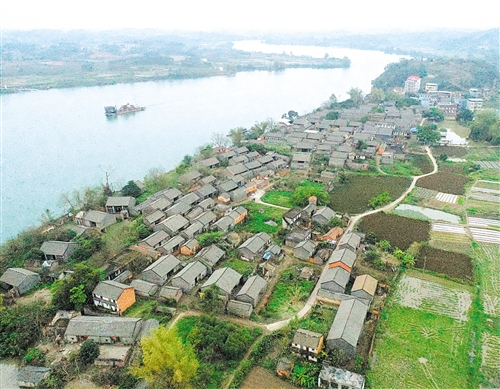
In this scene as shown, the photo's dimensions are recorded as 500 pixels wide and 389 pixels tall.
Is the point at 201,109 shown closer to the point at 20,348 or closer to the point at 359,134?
the point at 359,134

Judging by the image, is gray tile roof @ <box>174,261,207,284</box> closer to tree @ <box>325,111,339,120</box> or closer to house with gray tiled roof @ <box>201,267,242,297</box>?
house with gray tiled roof @ <box>201,267,242,297</box>

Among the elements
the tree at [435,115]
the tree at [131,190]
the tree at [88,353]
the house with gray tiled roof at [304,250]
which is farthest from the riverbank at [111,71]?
the tree at [88,353]

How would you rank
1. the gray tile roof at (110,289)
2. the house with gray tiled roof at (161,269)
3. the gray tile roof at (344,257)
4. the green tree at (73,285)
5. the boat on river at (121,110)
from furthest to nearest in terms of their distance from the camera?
1. the boat on river at (121,110)
2. the gray tile roof at (344,257)
3. the house with gray tiled roof at (161,269)
4. the gray tile roof at (110,289)
5. the green tree at (73,285)

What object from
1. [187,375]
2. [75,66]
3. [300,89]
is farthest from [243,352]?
[75,66]

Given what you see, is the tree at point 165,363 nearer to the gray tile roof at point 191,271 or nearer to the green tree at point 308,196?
the gray tile roof at point 191,271

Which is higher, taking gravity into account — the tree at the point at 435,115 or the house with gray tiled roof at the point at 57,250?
the tree at the point at 435,115

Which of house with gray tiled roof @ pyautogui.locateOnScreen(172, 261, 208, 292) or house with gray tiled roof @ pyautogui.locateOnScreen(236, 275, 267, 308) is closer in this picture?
house with gray tiled roof @ pyautogui.locateOnScreen(236, 275, 267, 308)

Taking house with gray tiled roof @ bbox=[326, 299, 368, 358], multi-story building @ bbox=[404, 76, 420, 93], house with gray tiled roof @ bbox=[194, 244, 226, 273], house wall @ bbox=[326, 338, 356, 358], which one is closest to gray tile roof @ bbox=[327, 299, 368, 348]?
house with gray tiled roof @ bbox=[326, 299, 368, 358]
